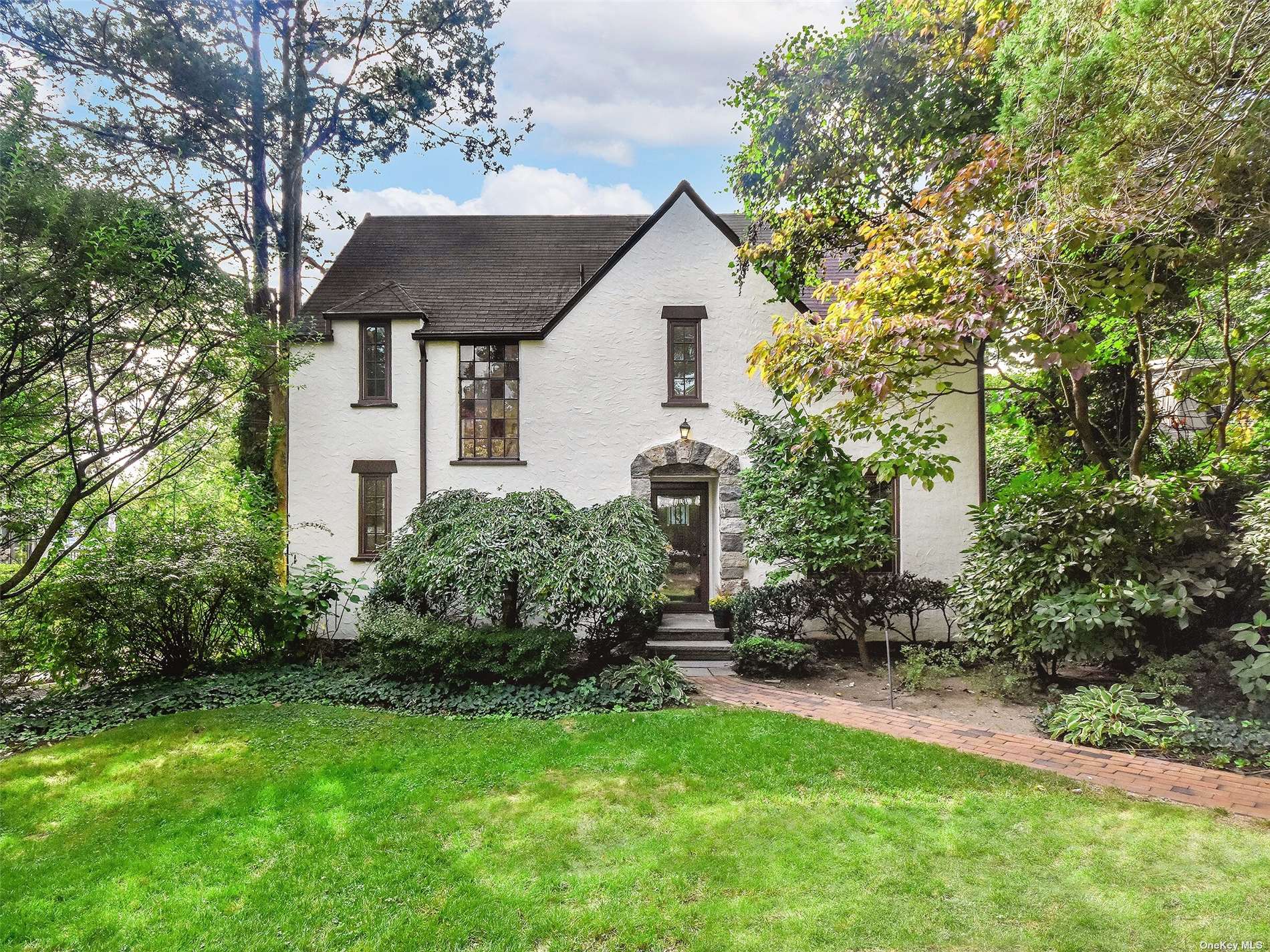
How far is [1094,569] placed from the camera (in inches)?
235

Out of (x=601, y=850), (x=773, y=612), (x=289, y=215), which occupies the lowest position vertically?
(x=601, y=850)

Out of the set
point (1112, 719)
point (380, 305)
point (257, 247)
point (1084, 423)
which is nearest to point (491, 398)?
point (380, 305)

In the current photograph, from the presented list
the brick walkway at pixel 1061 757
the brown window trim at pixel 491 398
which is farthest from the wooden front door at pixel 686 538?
the brick walkway at pixel 1061 757

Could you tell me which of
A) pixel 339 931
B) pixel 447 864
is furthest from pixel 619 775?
pixel 339 931

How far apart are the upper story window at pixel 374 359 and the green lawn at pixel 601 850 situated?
590 cm

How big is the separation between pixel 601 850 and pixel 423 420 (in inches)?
297

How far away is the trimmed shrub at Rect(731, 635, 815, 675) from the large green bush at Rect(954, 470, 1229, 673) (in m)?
2.02

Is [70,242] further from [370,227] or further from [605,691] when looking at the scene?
[370,227]

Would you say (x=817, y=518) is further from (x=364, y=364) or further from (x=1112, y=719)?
(x=364, y=364)

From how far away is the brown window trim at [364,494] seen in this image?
9586 millimetres

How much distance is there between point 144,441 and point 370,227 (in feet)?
24.8

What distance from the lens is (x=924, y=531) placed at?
9.10m

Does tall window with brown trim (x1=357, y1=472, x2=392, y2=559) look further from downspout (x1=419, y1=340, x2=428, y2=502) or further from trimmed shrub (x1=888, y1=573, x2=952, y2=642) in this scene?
trimmed shrub (x1=888, y1=573, x2=952, y2=642)

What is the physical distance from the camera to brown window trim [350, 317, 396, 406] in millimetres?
9711
